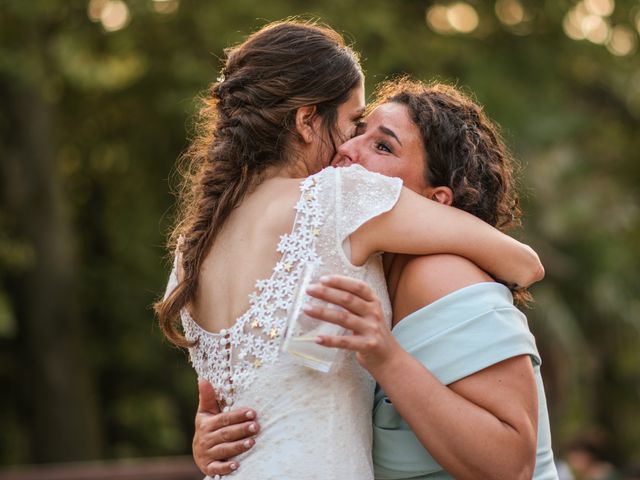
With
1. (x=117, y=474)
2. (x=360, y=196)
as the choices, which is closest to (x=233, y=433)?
(x=360, y=196)

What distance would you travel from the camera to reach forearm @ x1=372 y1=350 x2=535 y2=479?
2707 millimetres

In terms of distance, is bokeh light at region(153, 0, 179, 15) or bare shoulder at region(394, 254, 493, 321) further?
→ bokeh light at region(153, 0, 179, 15)

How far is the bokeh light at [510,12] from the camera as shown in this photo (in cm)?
1281

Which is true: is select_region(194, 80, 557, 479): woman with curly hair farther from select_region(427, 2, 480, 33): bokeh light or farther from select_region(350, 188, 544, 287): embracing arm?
select_region(427, 2, 480, 33): bokeh light

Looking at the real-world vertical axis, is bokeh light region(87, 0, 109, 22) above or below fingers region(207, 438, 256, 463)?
below

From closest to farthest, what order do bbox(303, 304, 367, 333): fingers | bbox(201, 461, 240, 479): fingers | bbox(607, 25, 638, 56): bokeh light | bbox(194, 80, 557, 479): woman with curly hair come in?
1. bbox(303, 304, 367, 333): fingers
2. bbox(194, 80, 557, 479): woman with curly hair
3. bbox(201, 461, 240, 479): fingers
4. bbox(607, 25, 638, 56): bokeh light

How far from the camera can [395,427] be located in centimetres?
294

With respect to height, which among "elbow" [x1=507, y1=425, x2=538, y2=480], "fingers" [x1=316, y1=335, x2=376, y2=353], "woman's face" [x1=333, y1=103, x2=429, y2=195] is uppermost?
"woman's face" [x1=333, y1=103, x2=429, y2=195]

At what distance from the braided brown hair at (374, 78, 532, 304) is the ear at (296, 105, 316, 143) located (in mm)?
292

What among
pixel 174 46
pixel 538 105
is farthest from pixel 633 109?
pixel 174 46

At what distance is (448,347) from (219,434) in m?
0.68

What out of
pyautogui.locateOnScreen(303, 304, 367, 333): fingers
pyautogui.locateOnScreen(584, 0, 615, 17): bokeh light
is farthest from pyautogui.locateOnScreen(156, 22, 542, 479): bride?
pyautogui.locateOnScreen(584, 0, 615, 17): bokeh light

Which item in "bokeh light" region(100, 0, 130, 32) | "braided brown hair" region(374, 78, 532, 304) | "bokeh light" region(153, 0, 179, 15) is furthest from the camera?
"bokeh light" region(153, 0, 179, 15)

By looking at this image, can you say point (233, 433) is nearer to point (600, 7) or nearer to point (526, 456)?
point (526, 456)
